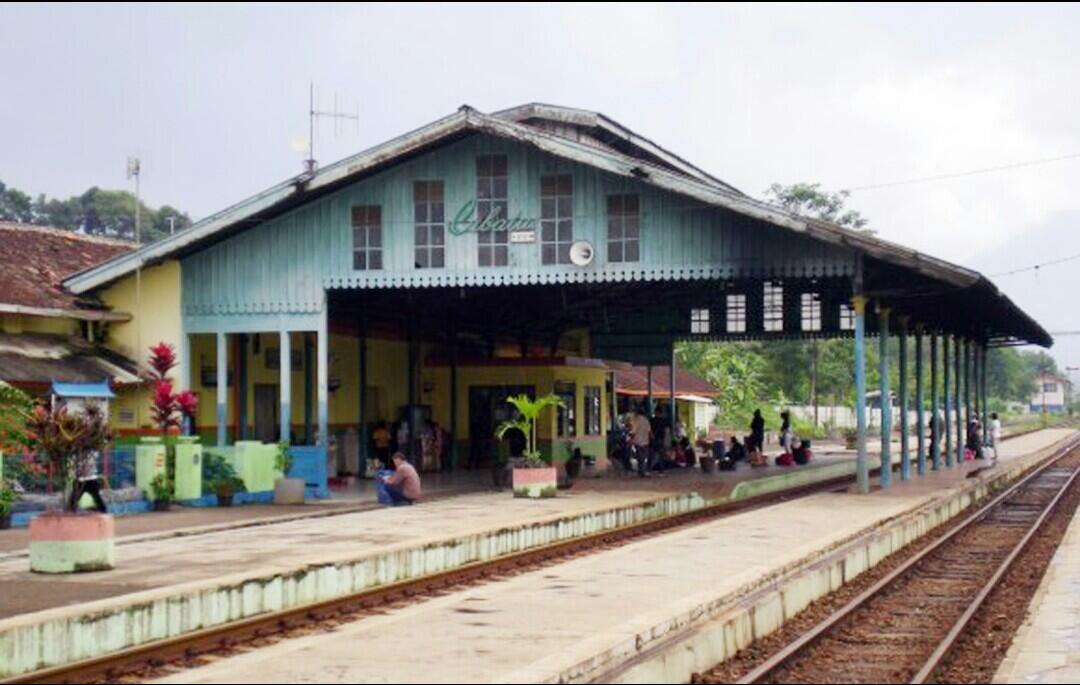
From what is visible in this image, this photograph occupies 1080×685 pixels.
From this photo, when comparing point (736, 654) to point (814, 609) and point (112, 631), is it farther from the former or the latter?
point (112, 631)

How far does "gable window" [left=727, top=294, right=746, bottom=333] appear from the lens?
39719mm

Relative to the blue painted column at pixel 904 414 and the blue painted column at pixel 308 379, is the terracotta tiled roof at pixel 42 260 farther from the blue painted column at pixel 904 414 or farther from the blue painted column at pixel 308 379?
the blue painted column at pixel 904 414

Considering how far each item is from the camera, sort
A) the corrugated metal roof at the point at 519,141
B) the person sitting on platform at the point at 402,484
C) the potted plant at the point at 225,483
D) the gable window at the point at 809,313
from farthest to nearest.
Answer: the gable window at the point at 809,313, the corrugated metal roof at the point at 519,141, the potted plant at the point at 225,483, the person sitting on platform at the point at 402,484

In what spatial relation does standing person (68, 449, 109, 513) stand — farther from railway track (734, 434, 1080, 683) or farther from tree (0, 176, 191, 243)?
tree (0, 176, 191, 243)

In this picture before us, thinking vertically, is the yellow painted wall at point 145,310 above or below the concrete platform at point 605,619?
above

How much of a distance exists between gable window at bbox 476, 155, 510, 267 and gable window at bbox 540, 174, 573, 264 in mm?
670

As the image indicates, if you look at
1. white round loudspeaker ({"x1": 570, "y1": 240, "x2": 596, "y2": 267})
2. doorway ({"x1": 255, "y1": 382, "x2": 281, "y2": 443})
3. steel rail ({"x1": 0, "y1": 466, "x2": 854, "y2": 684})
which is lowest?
steel rail ({"x1": 0, "y1": 466, "x2": 854, "y2": 684})

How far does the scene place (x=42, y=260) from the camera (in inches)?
1152

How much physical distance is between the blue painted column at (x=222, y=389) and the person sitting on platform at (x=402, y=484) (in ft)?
15.1

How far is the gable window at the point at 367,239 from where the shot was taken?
Result: 28.0 m

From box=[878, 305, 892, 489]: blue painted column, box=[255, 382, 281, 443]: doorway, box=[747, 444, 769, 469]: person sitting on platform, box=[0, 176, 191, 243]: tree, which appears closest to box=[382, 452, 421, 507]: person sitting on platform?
box=[255, 382, 281, 443]: doorway

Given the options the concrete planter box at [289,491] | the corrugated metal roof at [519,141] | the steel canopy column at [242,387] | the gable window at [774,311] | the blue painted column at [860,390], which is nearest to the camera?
the corrugated metal roof at [519,141]

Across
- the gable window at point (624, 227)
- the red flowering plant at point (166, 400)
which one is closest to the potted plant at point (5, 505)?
the red flowering plant at point (166, 400)

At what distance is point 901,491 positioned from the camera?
28875 millimetres
